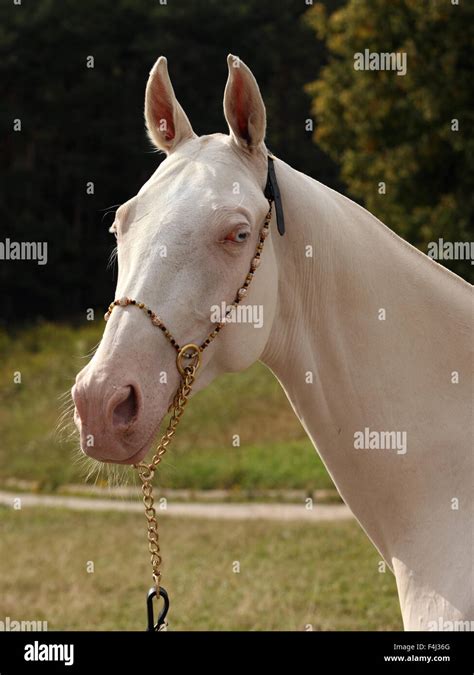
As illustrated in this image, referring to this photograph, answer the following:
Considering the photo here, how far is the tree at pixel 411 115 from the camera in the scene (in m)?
15.7

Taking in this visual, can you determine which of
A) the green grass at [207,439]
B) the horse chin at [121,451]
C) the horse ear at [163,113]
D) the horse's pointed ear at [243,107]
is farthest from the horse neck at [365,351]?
the green grass at [207,439]

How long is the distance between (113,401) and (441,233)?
14.0m

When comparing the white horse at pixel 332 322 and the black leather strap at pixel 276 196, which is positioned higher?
the black leather strap at pixel 276 196

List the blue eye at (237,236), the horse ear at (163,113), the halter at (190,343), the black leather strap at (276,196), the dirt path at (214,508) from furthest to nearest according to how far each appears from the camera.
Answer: the dirt path at (214,508) < the horse ear at (163,113) < the black leather strap at (276,196) < the blue eye at (237,236) < the halter at (190,343)

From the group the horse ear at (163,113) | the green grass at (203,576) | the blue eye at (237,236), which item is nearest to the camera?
the blue eye at (237,236)

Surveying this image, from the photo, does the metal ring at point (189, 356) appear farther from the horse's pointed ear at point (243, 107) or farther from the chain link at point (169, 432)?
the horse's pointed ear at point (243, 107)

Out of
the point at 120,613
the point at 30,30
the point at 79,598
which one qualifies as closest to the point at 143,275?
the point at 120,613

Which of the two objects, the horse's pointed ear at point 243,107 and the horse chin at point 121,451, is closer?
the horse chin at point 121,451

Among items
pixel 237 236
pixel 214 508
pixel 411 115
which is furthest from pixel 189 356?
pixel 411 115

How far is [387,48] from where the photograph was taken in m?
16.9

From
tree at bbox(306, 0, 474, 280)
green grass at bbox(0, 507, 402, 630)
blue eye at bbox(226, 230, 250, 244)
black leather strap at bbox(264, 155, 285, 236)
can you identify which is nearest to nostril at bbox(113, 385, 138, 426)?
blue eye at bbox(226, 230, 250, 244)

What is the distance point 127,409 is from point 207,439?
488 inches

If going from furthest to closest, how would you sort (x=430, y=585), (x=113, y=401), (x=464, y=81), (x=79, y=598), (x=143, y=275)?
(x=464, y=81) → (x=79, y=598) → (x=430, y=585) → (x=143, y=275) → (x=113, y=401)

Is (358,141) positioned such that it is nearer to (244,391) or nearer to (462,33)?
(462,33)
